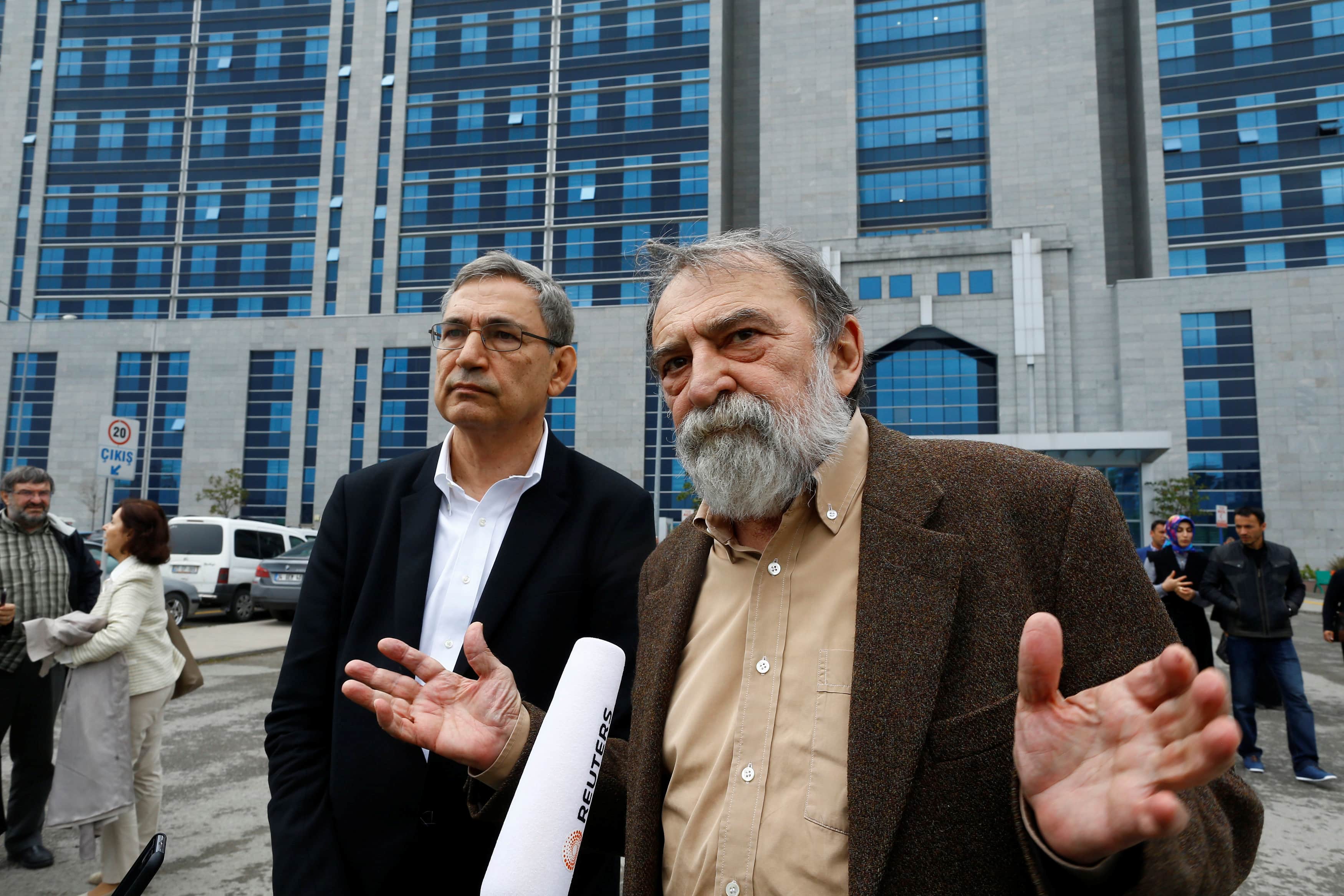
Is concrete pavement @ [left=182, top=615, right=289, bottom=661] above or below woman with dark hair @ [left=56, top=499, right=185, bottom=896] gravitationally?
below

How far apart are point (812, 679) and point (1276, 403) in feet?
165

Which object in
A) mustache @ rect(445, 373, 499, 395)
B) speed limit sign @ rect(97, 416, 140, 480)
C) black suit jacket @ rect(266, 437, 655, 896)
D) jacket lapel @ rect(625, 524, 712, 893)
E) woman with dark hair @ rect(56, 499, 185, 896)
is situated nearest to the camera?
jacket lapel @ rect(625, 524, 712, 893)

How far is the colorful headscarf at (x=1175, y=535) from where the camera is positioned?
7.91m

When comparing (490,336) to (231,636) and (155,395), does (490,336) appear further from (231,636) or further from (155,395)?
(155,395)

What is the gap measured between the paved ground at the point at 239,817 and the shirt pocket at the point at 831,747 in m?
3.86

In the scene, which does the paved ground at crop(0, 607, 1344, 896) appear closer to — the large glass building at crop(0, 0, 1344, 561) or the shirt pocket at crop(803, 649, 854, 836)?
the shirt pocket at crop(803, 649, 854, 836)

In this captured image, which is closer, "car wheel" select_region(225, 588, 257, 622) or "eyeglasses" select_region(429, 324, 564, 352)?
"eyeglasses" select_region(429, 324, 564, 352)

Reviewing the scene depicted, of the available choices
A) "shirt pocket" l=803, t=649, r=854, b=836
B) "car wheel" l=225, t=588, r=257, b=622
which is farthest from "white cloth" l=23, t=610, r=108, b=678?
"car wheel" l=225, t=588, r=257, b=622

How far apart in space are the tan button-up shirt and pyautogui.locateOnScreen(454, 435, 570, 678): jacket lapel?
24.4 inches

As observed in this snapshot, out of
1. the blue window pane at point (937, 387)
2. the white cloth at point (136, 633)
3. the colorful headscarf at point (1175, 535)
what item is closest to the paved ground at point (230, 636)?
the white cloth at point (136, 633)

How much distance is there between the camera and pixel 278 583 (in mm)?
14625

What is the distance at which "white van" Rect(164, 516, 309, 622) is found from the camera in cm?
1470

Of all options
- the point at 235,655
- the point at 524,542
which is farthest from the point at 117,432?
the point at 524,542

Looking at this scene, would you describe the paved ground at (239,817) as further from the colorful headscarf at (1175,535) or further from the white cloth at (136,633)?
the colorful headscarf at (1175,535)
